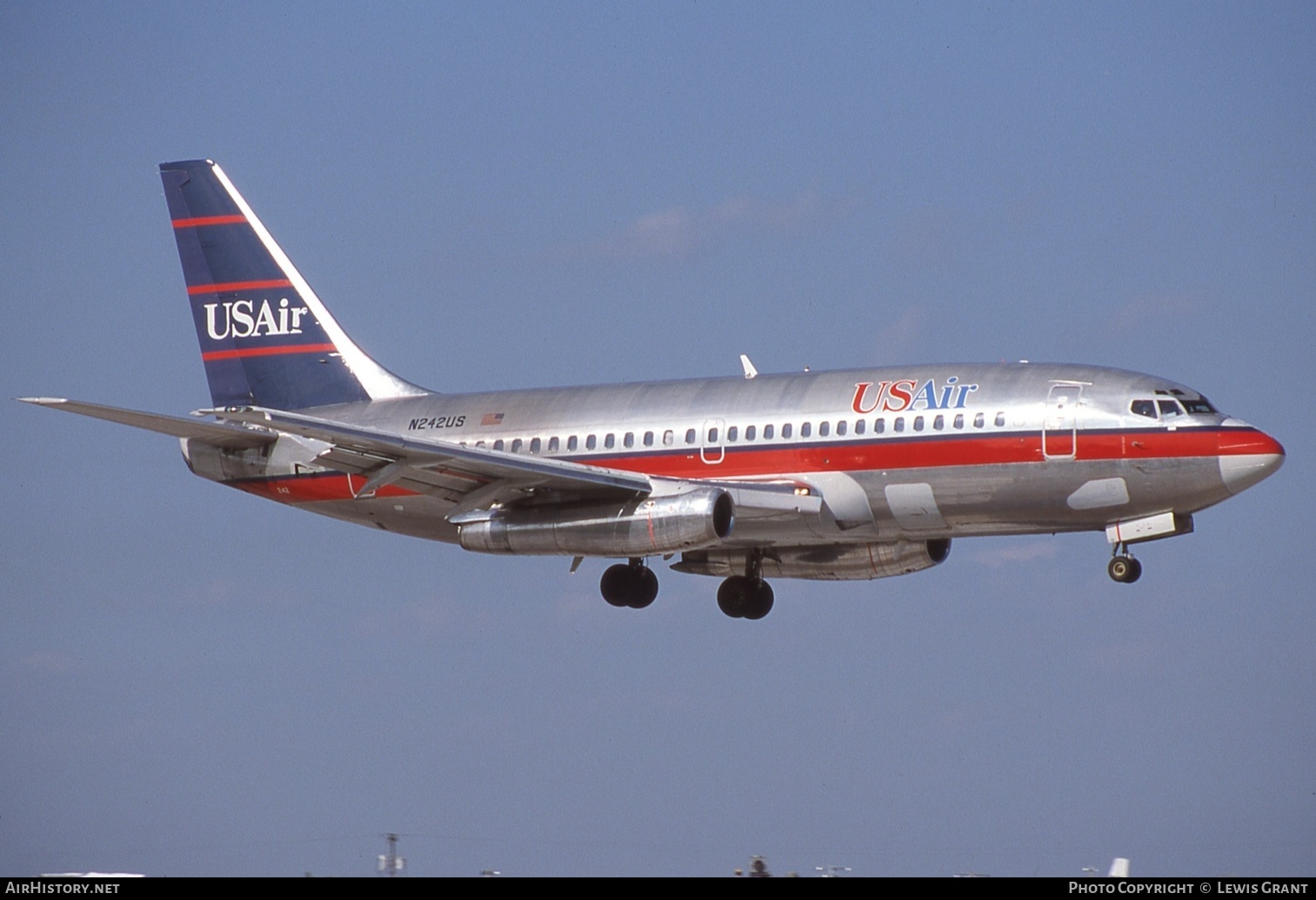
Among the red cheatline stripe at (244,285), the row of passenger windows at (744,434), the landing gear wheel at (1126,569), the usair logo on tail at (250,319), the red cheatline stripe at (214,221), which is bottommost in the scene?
the landing gear wheel at (1126,569)

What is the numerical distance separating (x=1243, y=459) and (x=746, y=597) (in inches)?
594

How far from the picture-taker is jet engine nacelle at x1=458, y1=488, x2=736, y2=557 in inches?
1750

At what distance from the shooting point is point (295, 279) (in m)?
56.4

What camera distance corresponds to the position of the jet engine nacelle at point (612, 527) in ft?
146

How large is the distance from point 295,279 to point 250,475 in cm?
674

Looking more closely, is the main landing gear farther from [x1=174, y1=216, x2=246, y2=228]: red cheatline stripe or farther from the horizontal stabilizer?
[x1=174, y1=216, x2=246, y2=228]: red cheatline stripe

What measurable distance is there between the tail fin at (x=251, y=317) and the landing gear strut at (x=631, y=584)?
7.76m

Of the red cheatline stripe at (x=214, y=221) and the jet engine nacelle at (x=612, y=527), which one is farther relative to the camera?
the red cheatline stripe at (x=214, y=221)

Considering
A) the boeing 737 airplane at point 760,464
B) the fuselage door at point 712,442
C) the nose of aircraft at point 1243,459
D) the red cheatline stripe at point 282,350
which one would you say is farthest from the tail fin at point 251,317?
the nose of aircraft at point 1243,459

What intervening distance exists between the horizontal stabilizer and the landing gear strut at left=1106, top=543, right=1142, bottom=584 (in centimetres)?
2165

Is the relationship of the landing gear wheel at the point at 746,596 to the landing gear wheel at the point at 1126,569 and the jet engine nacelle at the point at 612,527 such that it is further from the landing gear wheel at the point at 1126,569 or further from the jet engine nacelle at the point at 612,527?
the landing gear wheel at the point at 1126,569

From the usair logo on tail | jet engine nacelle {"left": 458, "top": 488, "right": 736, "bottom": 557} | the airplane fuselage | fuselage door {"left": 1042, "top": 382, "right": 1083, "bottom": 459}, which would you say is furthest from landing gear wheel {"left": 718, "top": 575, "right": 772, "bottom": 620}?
the usair logo on tail
